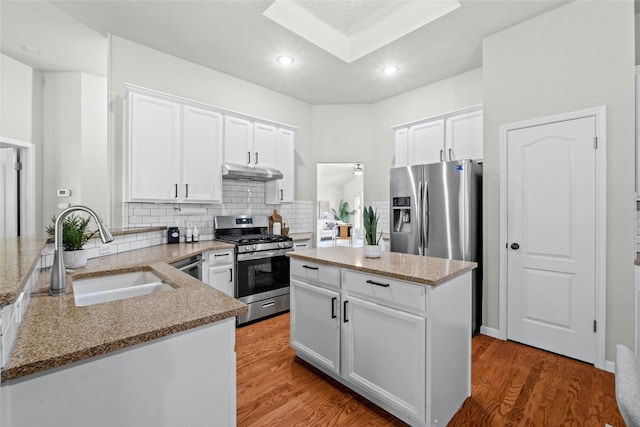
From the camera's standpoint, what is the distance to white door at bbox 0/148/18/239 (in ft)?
11.9

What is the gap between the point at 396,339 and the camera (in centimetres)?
174

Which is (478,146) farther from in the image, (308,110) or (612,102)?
(308,110)

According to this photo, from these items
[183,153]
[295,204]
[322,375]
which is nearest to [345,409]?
[322,375]

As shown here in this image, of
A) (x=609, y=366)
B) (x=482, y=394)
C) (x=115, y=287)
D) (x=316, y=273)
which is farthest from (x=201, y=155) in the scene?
(x=609, y=366)

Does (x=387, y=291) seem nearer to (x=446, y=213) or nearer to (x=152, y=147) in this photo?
(x=446, y=213)

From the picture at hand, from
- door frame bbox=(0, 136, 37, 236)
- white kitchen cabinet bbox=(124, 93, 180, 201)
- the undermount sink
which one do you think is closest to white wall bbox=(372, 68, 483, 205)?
white kitchen cabinet bbox=(124, 93, 180, 201)

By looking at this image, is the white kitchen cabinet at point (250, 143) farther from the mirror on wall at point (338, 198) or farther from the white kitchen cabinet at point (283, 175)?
the mirror on wall at point (338, 198)

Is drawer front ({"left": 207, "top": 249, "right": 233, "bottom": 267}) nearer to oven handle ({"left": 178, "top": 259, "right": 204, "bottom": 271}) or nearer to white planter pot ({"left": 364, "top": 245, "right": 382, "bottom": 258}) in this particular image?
oven handle ({"left": 178, "top": 259, "right": 204, "bottom": 271})

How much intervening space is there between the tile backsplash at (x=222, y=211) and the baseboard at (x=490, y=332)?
2.69 metres

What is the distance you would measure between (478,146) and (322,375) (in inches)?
112

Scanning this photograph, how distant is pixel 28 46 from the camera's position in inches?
132

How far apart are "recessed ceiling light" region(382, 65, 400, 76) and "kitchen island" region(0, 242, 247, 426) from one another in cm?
344

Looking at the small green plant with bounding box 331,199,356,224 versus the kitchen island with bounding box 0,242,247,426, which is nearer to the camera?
the kitchen island with bounding box 0,242,247,426

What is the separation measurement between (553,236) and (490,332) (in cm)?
109
